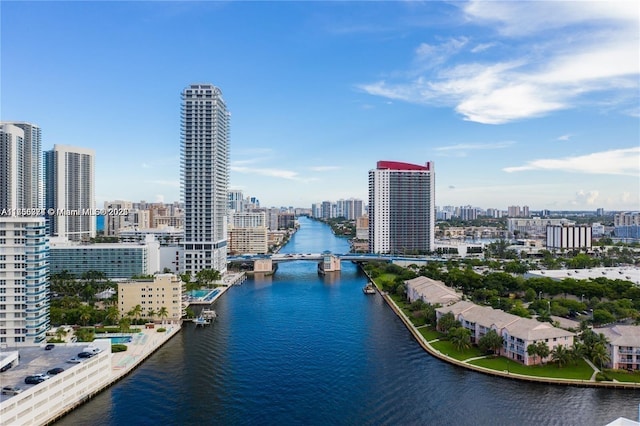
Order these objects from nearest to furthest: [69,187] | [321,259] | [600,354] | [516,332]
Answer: [600,354], [516,332], [321,259], [69,187]

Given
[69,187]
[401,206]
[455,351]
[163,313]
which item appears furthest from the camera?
[69,187]

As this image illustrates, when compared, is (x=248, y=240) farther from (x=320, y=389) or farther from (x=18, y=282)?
(x=320, y=389)

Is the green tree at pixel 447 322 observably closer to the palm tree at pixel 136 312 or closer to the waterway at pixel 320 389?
the waterway at pixel 320 389

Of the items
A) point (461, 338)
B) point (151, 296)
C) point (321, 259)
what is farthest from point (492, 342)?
point (321, 259)

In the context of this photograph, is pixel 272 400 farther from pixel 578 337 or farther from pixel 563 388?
pixel 578 337

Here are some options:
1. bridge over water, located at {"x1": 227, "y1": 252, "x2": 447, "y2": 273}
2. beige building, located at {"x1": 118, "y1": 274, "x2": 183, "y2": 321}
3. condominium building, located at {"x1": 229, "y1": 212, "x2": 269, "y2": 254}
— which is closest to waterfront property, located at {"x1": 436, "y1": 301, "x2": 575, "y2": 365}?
beige building, located at {"x1": 118, "y1": 274, "x2": 183, "y2": 321}

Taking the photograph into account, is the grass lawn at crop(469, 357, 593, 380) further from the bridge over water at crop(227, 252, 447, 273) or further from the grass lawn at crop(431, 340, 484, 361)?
the bridge over water at crop(227, 252, 447, 273)
